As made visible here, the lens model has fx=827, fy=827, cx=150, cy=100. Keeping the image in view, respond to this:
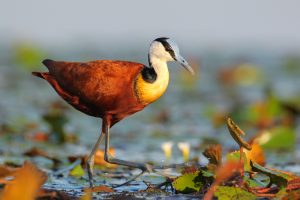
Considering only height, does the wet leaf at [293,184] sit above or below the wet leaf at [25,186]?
below

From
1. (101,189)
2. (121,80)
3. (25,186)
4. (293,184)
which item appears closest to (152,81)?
(121,80)

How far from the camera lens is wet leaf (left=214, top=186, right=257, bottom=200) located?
4.99m

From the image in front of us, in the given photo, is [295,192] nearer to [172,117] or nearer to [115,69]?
[115,69]

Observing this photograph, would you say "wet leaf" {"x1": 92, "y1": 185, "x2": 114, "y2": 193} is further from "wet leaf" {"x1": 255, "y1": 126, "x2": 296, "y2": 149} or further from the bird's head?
"wet leaf" {"x1": 255, "y1": 126, "x2": 296, "y2": 149}

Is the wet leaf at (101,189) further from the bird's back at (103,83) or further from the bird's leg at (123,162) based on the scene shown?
the bird's back at (103,83)

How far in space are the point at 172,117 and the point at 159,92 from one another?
20.3 ft

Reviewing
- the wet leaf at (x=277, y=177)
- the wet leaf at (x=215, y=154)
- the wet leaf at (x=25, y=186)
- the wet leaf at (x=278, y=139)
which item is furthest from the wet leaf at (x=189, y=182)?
the wet leaf at (x=278, y=139)

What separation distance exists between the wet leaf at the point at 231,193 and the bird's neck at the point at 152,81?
0.98m

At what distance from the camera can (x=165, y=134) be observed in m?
10.0

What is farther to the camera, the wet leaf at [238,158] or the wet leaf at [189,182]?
the wet leaf at [189,182]

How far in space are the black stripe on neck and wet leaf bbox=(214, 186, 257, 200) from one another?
102 centimetres

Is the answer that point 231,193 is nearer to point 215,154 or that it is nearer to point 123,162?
point 215,154

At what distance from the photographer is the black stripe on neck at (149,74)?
18.6 feet

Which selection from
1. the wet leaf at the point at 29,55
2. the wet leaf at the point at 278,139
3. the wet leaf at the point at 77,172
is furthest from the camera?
the wet leaf at the point at 29,55
